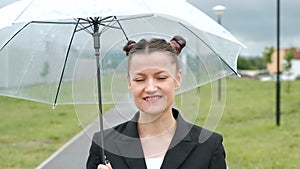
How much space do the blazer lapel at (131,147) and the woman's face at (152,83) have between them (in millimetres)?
198

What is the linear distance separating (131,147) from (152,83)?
1.13 feet

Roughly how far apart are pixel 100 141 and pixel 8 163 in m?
7.99

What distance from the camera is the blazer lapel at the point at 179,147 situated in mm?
2697

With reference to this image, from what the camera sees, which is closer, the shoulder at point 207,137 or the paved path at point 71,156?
the shoulder at point 207,137

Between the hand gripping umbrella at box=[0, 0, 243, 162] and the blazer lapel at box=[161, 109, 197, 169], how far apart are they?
40 cm

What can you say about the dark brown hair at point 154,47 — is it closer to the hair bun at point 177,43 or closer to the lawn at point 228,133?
the hair bun at point 177,43

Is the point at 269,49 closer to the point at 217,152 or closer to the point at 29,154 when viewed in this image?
the point at 29,154

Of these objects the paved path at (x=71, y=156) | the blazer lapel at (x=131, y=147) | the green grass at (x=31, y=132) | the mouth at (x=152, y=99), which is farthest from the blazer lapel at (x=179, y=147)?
the green grass at (x=31, y=132)

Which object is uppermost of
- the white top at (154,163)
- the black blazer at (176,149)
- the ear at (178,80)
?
the ear at (178,80)

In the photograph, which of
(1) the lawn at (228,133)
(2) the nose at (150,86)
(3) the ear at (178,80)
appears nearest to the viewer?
(2) the nose at (150,86)

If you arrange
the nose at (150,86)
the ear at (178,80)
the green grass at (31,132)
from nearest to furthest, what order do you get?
the nose at (150,86) → the ear at (178,80) → the green grass at (31,132)

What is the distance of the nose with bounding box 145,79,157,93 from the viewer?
257cm

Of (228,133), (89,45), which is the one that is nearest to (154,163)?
(89,45)

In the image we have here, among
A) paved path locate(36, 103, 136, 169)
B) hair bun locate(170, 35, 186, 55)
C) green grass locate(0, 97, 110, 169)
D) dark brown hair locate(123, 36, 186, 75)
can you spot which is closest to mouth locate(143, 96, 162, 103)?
dark brown hair locate(123, 36, 186, 75)
